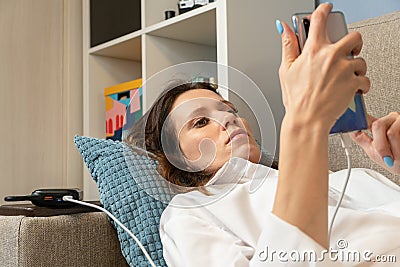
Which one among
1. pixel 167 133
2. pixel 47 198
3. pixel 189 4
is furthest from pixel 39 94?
pixel 167 133

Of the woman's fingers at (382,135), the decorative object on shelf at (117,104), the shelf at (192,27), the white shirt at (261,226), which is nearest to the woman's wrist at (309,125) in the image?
the white shirt at (261,226)

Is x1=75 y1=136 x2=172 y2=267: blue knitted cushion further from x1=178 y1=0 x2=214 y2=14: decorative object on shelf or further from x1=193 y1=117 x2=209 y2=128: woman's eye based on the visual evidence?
x1=178 y1=0 x2=214 y2=14: decorative object on shelf

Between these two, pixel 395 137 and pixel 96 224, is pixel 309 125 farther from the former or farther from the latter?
pixel 96 224

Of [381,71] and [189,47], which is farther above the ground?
[189,47]

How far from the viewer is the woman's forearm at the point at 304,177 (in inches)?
23.0

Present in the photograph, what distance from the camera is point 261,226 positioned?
2.79ft

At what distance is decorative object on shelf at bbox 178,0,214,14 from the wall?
24.0 inches

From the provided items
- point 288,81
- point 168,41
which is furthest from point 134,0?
point 288,81

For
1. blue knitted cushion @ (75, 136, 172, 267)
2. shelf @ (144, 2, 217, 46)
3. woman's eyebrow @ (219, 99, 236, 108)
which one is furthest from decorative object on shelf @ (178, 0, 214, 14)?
woman's eyebrow @ (219, 99, 236, 108)

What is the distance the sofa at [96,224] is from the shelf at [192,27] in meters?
0.49

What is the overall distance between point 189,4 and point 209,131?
3.03 ft

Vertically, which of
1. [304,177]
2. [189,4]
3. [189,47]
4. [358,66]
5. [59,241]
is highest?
[189,4]

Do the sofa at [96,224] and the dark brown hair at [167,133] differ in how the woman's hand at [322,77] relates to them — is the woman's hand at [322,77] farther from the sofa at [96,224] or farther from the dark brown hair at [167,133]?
the sofa at [96,224]

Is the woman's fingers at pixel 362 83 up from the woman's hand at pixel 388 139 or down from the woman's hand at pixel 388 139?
up
